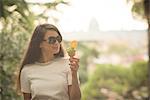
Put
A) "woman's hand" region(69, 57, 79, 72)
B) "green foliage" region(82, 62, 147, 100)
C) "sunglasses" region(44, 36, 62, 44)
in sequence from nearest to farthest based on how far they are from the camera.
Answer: "woman's hand" region(69, 57, 79, 72)
"sunglasses" region(44, 36, 62, 44)
"green foliage" region(82, 62, 147, 100)

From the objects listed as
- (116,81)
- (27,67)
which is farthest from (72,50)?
(116,81)

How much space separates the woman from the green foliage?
12.6 feet

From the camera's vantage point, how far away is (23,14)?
2.63m

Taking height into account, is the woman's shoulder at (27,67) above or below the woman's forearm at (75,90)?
above

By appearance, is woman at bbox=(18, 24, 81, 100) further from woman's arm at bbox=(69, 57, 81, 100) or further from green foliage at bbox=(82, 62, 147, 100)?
green foliage at bbox=(82, 62, 147, 100)

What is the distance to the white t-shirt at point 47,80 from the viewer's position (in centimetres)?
175

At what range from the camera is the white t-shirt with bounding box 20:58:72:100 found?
5.75ft

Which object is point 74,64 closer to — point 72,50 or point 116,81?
point 72,50

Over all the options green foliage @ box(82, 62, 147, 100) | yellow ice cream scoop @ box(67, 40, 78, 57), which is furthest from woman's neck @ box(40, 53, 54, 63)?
green foliage @ box(82, 62, 147, 100)

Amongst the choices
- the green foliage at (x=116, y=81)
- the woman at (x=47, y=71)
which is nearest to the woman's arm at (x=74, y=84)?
the woman at (x=47, y=71)

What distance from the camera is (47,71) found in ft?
5.94

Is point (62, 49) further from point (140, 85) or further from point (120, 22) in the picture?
point (140, 85)

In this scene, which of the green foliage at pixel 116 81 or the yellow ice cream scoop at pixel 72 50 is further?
the green foliage at pixel 116 81

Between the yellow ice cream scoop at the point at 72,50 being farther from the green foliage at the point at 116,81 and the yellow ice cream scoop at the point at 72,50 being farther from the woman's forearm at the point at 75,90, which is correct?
the green foliage at the point at 116,81
